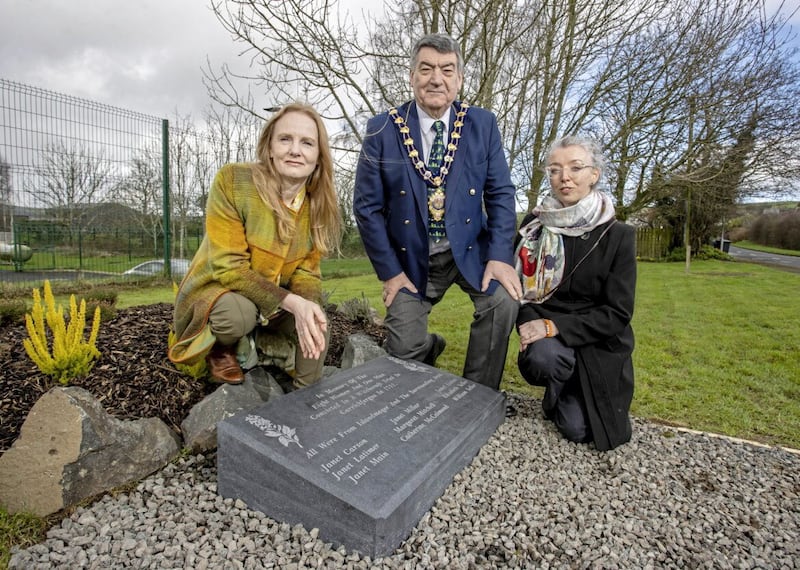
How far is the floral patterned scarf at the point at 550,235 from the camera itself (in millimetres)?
2818

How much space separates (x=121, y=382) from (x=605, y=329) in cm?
278

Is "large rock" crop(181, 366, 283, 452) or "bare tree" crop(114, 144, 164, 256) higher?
"bare tree" crop(114, 144, 164, 256)

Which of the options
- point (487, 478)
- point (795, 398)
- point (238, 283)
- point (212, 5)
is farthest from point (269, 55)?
point (795, 398)

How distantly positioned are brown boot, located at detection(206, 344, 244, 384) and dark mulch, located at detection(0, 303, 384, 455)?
20 centimetres

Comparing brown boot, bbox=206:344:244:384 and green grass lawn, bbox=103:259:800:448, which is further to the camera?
green grass lawn, bbox=103:259:800:448

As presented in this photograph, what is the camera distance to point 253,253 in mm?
2697

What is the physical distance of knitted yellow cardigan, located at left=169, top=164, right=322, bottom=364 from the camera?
2570 millimetres

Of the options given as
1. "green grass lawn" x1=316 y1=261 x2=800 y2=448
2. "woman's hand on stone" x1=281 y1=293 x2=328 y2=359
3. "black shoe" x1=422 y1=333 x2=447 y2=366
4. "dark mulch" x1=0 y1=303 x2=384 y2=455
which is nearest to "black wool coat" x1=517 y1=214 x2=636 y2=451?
"green grass lawn" x1=316 y1=261 x2=800 y2=448

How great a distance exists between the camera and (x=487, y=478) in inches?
95.8

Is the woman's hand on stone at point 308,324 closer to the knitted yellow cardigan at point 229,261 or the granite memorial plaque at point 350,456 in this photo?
the knitted yellow cardigan at point 229,261

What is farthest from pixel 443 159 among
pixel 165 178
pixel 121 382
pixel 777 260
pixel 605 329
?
pixel 777 260

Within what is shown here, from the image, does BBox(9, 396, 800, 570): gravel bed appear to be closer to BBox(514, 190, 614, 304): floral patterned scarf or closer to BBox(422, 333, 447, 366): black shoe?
BBox(514, 190, 614, 304): floral patterned scarf

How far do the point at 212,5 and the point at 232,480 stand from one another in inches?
150

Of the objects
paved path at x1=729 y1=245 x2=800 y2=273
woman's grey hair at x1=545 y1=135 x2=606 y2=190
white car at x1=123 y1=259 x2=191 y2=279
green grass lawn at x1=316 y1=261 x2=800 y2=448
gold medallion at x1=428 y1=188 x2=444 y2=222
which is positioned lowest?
green grass lawn at x1=316 y1=261 x2=800 y2=448
